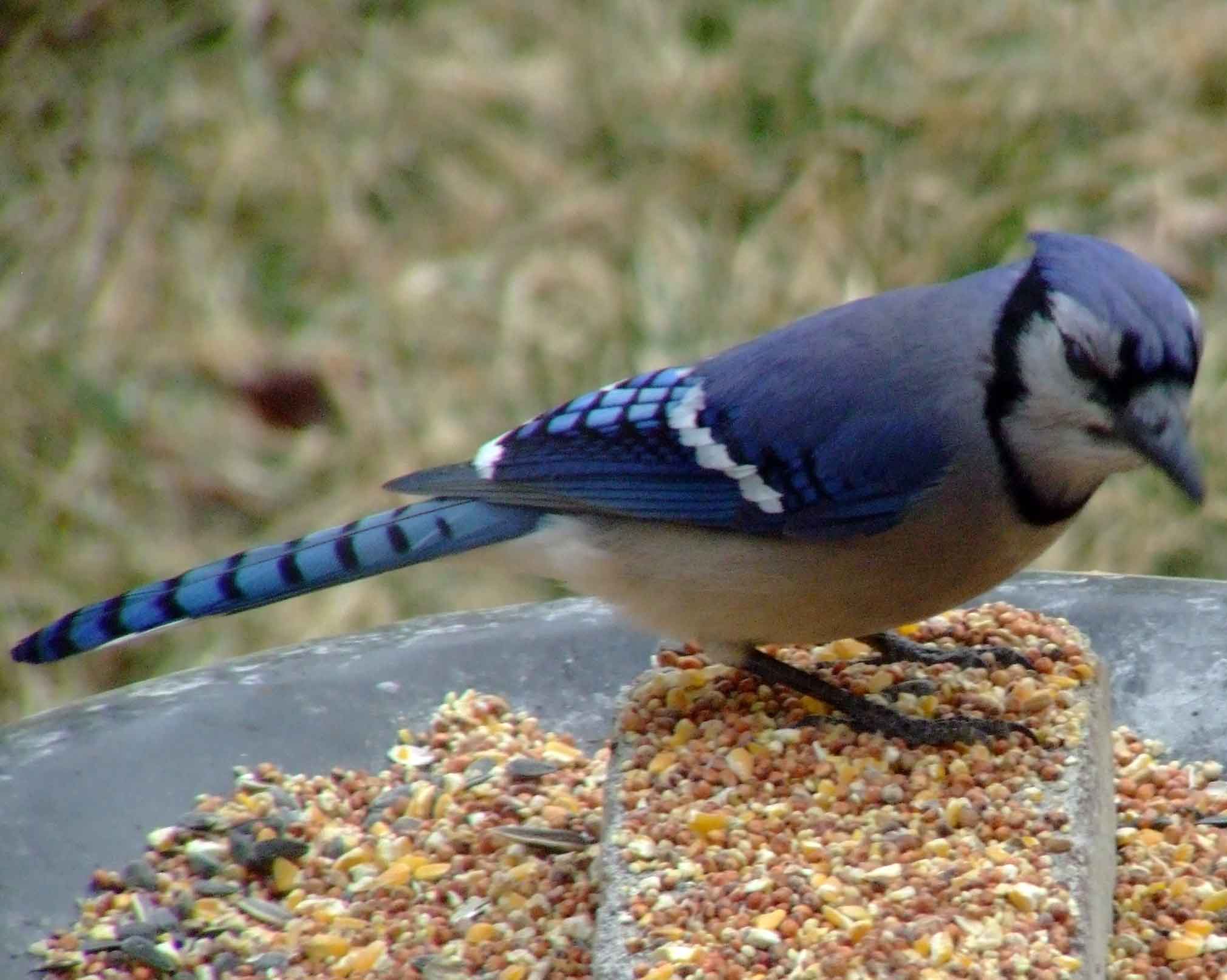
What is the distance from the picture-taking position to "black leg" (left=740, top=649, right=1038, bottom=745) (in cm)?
239

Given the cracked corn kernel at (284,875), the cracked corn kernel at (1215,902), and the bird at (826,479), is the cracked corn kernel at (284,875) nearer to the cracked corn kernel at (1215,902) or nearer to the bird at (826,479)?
the bird at (826,479)

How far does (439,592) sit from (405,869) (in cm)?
209

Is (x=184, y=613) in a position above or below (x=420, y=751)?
above

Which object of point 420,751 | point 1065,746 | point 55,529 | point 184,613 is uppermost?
point 55,529

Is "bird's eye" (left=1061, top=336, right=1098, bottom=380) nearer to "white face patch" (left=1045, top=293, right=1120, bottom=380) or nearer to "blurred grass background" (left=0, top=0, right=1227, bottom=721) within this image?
"white face patch" (left=1045, top=293, right=1120, bottom=380)

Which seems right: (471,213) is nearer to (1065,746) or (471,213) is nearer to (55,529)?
Result: (55,529)

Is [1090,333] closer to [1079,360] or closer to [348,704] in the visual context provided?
[1079,360]

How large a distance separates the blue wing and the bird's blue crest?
0.99ft

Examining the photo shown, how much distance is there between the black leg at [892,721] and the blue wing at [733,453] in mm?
190

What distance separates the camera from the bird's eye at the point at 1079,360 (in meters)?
2.37

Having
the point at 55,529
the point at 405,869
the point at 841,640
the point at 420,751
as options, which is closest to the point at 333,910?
the point at 405,869

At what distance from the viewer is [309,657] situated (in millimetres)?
2793

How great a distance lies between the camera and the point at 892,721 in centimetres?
243

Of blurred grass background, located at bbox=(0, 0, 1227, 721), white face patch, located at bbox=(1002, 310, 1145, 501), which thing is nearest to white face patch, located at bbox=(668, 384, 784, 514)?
white face patch, located at bbox=(1002, 310, 1145, 501)
